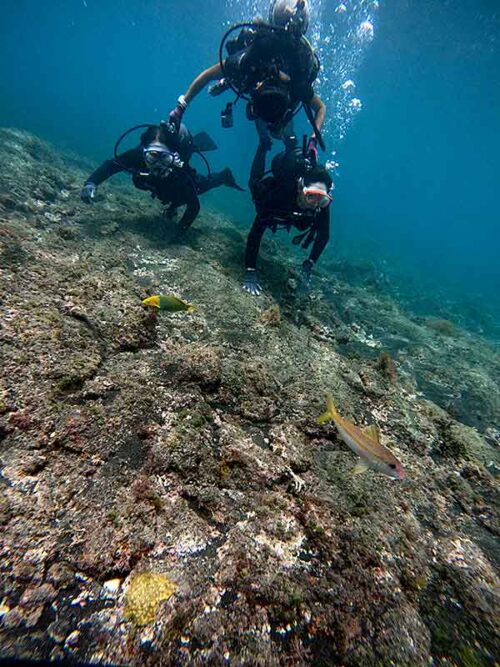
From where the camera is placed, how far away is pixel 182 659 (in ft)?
4.62

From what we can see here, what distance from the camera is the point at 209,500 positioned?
6.90ft

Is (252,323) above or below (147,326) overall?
above

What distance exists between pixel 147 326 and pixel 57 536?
76.8 inches

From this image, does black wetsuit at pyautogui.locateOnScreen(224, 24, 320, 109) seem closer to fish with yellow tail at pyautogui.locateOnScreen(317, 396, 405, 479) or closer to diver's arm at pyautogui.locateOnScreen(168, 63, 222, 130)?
diver's arm at pyautogui.locateOnScreen(168, 63, 222, 130)

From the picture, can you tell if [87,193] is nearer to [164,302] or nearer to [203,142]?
[203,142]

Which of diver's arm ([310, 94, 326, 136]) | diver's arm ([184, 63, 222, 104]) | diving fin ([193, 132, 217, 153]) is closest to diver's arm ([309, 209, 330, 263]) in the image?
diver's arm ([310, 94, 326, 136])

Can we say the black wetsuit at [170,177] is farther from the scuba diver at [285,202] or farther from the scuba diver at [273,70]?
the scuba diver at [285,202]

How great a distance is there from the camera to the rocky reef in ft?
5.06

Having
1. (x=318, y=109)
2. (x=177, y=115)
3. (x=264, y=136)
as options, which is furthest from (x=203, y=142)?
(x=318, y=109)

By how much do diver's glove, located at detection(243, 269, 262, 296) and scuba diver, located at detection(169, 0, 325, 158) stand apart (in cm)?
272

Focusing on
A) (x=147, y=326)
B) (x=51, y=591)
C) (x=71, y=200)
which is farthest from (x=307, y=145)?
(x=51, y=591)

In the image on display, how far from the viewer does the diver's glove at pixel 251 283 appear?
17.4 ft

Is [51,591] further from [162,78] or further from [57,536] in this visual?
[162,78]

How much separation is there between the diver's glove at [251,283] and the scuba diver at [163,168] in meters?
2.08
